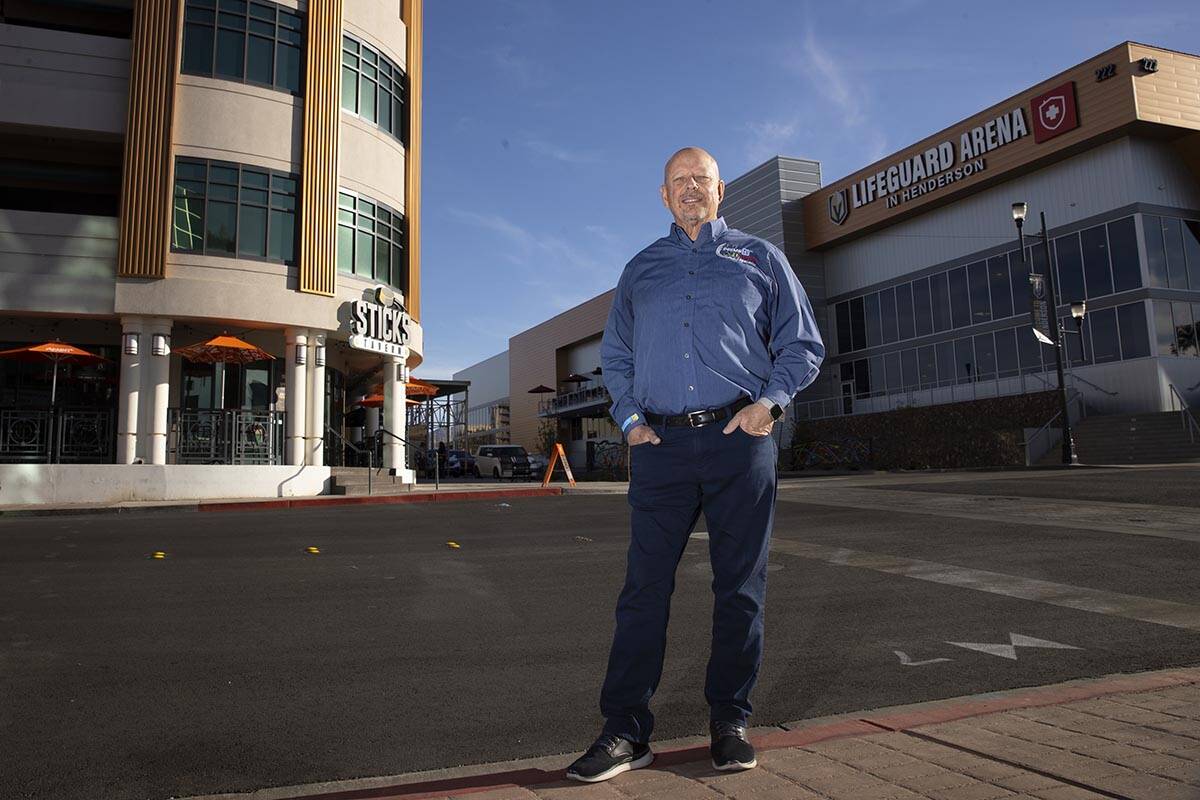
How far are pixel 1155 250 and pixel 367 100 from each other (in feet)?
86.2

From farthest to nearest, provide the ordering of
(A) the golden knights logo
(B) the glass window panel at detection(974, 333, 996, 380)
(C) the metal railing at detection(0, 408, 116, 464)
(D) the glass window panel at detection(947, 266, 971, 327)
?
1. (A) the golden knights logo
2. (D) the glass window panel at detection(947, 266, 971, 327)
3. (B) the glass window panel at detection(974, 333, 996, 380)
4. (C) the metal railing at detection(0, 408, 116, 464)

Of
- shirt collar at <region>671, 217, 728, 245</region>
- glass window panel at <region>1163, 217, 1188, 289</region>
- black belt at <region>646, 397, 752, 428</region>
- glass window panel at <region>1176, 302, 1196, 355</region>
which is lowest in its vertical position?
black belt at <region>646, 397, 752, 428</region>

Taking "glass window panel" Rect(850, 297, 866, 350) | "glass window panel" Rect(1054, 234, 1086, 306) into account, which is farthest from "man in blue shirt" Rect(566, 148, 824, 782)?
"glass window panel" Rect(850, 297, 866, 350)

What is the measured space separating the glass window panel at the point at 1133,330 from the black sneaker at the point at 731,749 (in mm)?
31490

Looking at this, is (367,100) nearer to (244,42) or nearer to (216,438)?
(244,42)

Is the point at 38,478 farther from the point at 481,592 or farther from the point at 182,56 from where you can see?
the point at 481,592

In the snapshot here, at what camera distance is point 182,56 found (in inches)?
728

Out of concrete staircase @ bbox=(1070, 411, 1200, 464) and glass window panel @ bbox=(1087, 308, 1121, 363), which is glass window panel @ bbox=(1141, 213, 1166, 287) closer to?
glass window panel @ bbox=(1087, 308, 1121, 363)

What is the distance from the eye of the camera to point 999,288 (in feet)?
113

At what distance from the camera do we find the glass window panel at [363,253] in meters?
20.4

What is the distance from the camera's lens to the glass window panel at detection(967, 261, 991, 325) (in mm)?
35031

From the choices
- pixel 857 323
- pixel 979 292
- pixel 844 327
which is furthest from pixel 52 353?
pixel 844 327

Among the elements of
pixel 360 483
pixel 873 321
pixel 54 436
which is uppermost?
pixel 873 321

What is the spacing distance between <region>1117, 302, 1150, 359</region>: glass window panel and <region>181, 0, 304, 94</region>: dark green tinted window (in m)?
27.4
